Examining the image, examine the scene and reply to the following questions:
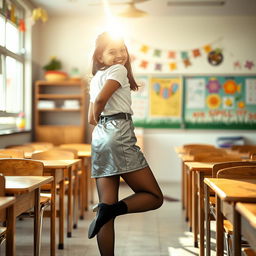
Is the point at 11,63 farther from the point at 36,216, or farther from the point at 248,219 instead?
the point at 248,219

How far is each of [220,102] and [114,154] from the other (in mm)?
5588

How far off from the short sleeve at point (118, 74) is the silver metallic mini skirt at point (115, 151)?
0.21 meters

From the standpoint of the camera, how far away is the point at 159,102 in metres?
7.66

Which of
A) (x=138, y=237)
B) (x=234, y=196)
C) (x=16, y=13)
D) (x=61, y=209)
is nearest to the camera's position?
(x=234, y=196)

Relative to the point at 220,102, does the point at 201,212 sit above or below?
below

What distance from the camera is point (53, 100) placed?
7.67 meters

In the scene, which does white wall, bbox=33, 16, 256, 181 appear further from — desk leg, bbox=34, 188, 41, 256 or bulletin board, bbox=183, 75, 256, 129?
desk leg, bbox=34, 188, 41, 256

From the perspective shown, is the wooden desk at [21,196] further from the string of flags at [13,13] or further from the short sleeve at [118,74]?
the string of flags at [13,13]

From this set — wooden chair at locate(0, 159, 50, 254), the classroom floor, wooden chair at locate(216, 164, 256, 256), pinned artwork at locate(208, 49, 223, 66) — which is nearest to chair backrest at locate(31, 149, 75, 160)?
the classroom floor

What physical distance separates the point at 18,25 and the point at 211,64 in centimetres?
326

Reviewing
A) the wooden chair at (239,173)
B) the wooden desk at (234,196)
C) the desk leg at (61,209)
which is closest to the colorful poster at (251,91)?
the desk leg at (61,209)

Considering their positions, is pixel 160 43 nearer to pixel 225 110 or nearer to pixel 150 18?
pixel 150 18

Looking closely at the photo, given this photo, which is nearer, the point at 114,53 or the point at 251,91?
the point at 114,53

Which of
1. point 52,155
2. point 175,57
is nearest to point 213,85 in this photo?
point 175,57
